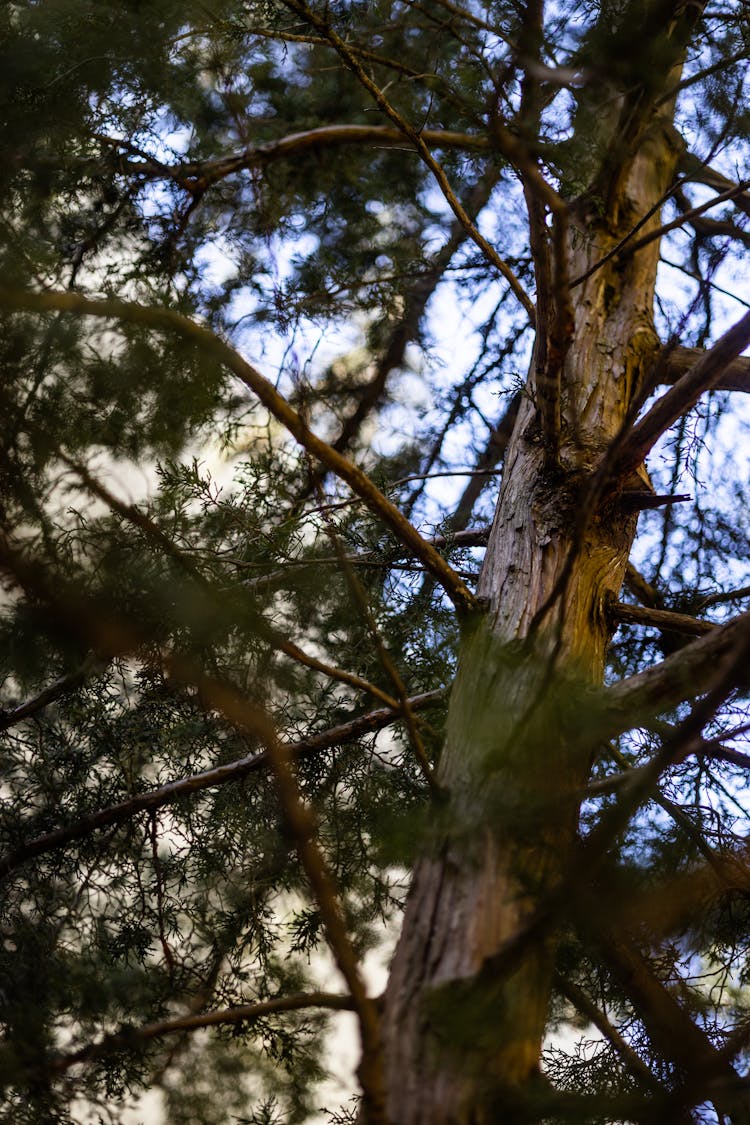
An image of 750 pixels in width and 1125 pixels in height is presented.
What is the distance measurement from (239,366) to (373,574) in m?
1.57

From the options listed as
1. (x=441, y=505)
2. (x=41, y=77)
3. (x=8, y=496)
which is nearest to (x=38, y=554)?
(x=8, y=496)

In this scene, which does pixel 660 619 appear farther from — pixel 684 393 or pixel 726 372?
pixel 726 372

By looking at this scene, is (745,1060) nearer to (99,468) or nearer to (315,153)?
(99,468)

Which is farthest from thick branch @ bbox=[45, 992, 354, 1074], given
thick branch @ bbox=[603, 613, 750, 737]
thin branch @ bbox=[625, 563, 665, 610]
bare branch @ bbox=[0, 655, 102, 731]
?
thin branch @ bbox=[625, 563, 665, 610]

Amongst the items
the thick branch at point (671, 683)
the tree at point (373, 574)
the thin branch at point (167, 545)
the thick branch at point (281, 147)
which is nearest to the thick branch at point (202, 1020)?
the tree at point (373, 574)

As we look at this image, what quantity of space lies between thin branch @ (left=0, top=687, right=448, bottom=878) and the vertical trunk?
1.78ft

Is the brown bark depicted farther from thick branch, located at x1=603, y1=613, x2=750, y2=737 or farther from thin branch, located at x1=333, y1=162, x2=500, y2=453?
thin branch, located at x1=333, y1=162, x2=500, y2=453

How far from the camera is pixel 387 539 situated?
10.5 ft

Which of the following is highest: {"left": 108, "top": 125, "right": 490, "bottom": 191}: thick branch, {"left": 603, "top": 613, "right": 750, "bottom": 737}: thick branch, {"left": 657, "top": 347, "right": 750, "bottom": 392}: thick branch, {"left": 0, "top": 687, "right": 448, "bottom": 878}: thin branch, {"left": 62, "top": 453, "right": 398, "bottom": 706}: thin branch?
{"left": 108, "top": 125, "right": 490, "bottom": 191}: thick branch

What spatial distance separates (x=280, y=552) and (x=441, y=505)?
1824 mm

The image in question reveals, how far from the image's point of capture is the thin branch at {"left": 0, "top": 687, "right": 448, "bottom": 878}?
2.86 metres

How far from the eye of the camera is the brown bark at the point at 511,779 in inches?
63.1

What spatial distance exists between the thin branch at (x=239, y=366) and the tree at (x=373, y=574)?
10mm

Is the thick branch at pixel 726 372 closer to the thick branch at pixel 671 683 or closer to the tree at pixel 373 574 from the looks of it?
the tree at pixel 373 574
